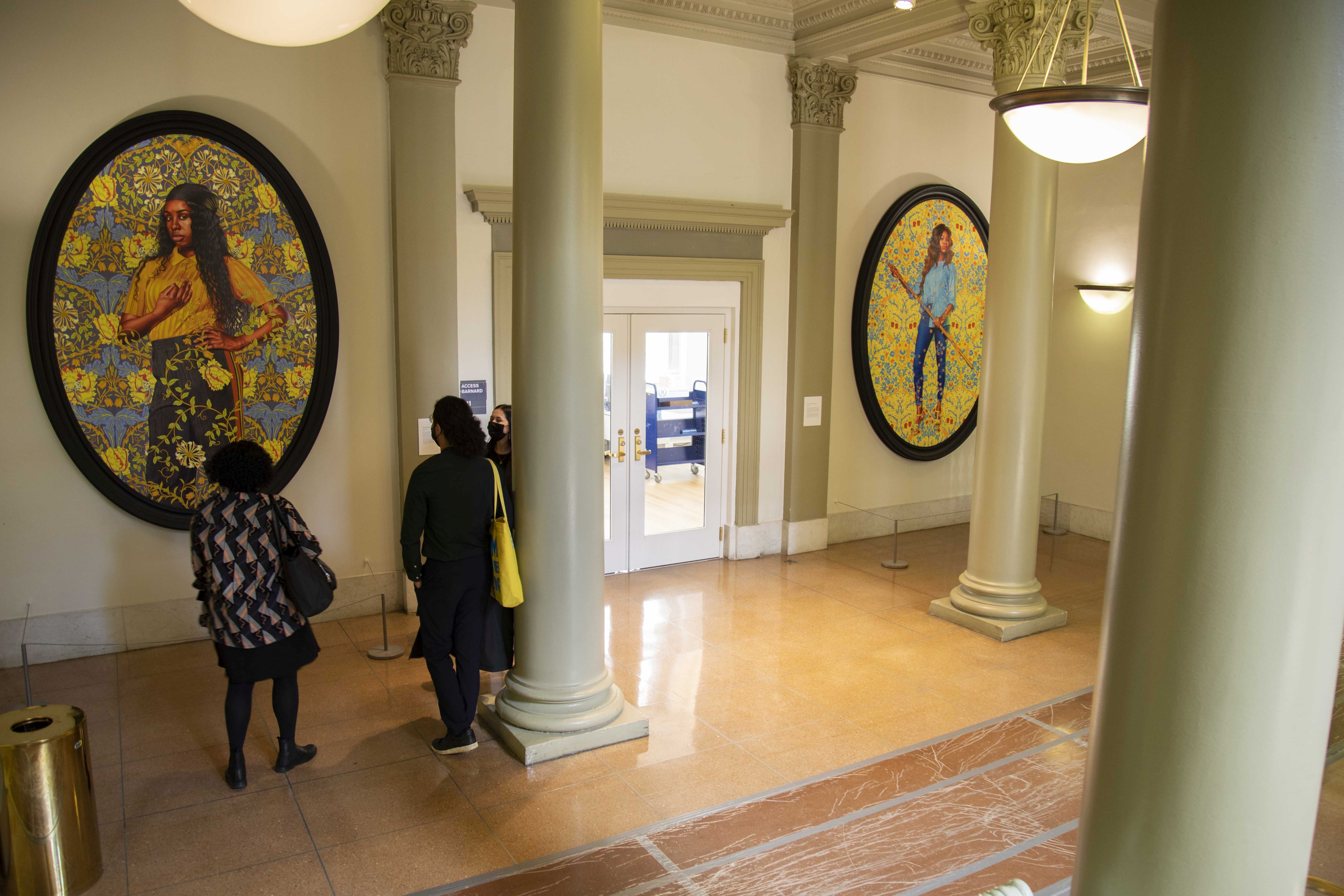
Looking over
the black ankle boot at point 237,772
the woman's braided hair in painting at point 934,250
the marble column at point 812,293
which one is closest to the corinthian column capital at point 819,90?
the marble column at point 812,293

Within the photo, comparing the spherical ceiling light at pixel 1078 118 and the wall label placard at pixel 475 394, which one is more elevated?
the spherical ceiling light at pixel 1078 118

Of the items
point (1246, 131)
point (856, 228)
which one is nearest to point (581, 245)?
point (1246, 131)

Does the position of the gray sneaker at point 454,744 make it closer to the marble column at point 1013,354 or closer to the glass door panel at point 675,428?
the glass door panel at point 675,428

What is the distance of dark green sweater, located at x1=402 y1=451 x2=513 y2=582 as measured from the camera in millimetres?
4832

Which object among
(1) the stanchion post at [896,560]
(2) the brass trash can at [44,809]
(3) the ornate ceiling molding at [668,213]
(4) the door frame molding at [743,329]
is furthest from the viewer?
(1) the stanchion post at [896,560]

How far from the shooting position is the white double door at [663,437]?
27.6 ft

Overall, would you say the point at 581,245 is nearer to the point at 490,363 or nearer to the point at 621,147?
the point at 490,363

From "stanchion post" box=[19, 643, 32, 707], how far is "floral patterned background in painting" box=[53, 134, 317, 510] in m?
1.19

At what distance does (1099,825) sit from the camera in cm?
187

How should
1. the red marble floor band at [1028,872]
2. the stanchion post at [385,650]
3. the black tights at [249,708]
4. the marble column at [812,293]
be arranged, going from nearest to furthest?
the red marble floor band at [1028,872] < the black tights at [249,708] < the stanchion post at [385,650] < the marble column at [812,293]

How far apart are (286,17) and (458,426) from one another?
249 cm

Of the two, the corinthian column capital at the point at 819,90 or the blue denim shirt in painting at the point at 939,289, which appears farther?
the blue denim shirt in painting at the point at 939,289

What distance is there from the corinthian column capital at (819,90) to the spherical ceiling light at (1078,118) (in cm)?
483

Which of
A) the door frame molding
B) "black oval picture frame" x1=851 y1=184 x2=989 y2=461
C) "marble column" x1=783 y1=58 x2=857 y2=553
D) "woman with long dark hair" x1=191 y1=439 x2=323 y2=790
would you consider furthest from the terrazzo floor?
"black oval picture frame" x1=851 y1=184 x2=989 y2=461
